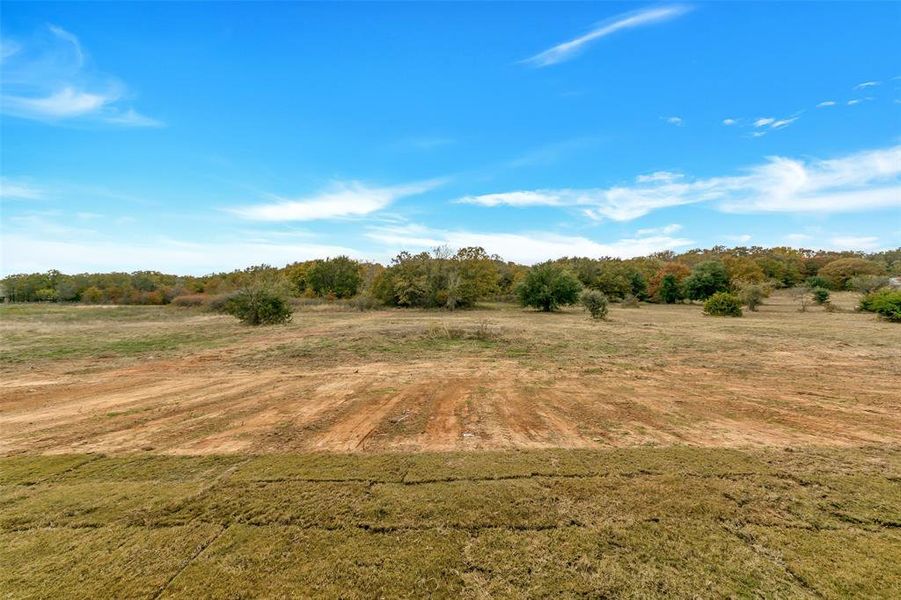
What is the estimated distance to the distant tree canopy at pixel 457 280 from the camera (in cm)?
4019

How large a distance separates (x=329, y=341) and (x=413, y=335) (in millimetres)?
3548

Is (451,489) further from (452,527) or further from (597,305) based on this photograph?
(597,305)

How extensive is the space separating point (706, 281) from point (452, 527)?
50.8m

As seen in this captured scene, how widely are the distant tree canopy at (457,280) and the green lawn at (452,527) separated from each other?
3229cm

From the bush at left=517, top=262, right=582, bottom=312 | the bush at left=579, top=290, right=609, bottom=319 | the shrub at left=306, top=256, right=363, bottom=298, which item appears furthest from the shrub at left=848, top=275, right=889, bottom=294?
the shrub at left=306, top=256, right=363, bottom=298

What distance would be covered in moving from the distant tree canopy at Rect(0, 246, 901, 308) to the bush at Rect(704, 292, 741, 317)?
7.79 meters

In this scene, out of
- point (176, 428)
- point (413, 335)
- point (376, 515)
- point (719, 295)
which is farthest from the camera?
point (719, 295)

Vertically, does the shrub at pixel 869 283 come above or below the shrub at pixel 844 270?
below

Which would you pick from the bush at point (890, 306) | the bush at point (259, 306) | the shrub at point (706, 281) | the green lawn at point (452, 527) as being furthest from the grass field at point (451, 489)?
the shrub at point (706, 281)

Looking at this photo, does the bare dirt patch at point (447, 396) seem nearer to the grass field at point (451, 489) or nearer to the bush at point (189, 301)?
the grass field at point (451, 489)

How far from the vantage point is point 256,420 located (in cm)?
578

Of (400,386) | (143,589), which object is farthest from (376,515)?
(400,386)

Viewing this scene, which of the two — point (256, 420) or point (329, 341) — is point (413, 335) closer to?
point (329, 341)

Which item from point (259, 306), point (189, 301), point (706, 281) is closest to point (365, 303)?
point (259, 306)
